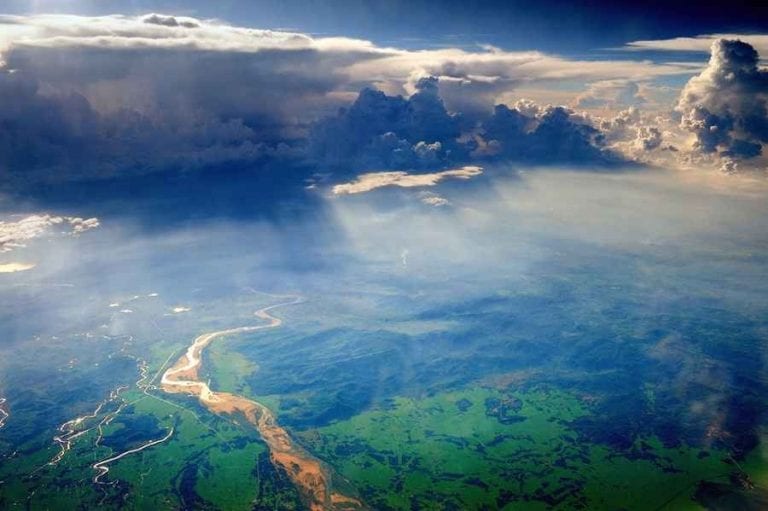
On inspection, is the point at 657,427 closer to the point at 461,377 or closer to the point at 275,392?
the point at 461,377

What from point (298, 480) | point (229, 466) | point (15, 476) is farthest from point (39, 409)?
point (298, 480)

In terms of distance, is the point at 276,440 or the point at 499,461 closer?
the point at 499,461

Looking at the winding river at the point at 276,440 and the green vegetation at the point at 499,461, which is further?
the winding river at the point at 276,440

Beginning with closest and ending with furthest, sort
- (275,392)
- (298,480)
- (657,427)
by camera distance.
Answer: (298,480), (657,427), (275,392)

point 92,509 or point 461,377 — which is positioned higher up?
point 92,509

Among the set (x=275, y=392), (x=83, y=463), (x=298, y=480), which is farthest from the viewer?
(x=275, y=392)

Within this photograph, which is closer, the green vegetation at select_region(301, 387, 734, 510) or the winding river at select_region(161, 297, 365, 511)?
the green vegetation at select_region(301, 387, 734, 510)

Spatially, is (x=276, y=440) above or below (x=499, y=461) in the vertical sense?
below

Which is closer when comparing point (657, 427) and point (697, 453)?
point (697, 453)
